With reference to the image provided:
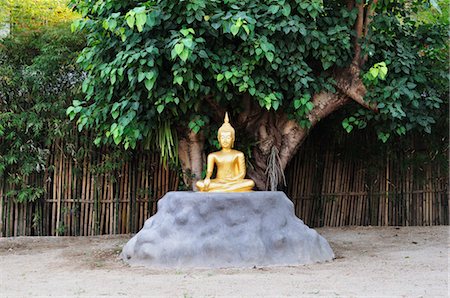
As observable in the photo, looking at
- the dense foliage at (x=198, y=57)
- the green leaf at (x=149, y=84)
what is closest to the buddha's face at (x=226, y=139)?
the dense foliage at (x=198, y=57)

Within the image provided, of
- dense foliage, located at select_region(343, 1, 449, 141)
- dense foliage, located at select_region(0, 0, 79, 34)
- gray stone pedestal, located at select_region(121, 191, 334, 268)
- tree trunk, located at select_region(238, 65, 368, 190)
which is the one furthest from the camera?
dense foliage, located at select_region(0, 0, 79, 34)

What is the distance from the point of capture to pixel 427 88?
618cm

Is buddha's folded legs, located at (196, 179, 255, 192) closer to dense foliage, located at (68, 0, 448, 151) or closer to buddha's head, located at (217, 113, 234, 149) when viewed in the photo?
buddha's head, located at (217, 113, 234, 149)

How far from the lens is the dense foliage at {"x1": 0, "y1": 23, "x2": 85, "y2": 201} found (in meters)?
6.87

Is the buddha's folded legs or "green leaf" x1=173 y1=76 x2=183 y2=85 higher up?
"green leaf" x1=173 y1=76 x2=183 y2=85

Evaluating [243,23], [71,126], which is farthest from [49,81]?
[243,23]

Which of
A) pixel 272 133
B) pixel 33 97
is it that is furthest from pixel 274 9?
pixel 33 97

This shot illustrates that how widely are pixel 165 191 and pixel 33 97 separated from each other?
218 cm

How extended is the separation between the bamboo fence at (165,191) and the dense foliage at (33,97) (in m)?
0.23

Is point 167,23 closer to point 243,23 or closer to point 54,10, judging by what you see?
point 243,23

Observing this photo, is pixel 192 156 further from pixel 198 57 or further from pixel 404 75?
pixel 404 75

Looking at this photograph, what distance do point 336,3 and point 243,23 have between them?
1.60m

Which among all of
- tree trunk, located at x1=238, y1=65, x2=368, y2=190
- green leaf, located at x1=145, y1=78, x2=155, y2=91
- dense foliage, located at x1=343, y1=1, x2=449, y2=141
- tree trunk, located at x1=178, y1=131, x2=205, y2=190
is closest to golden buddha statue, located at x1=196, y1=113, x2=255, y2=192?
tree trunk, located at x1=178, y1=131, x2=205, y2=190

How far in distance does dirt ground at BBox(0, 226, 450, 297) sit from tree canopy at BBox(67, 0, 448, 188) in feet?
4.33
